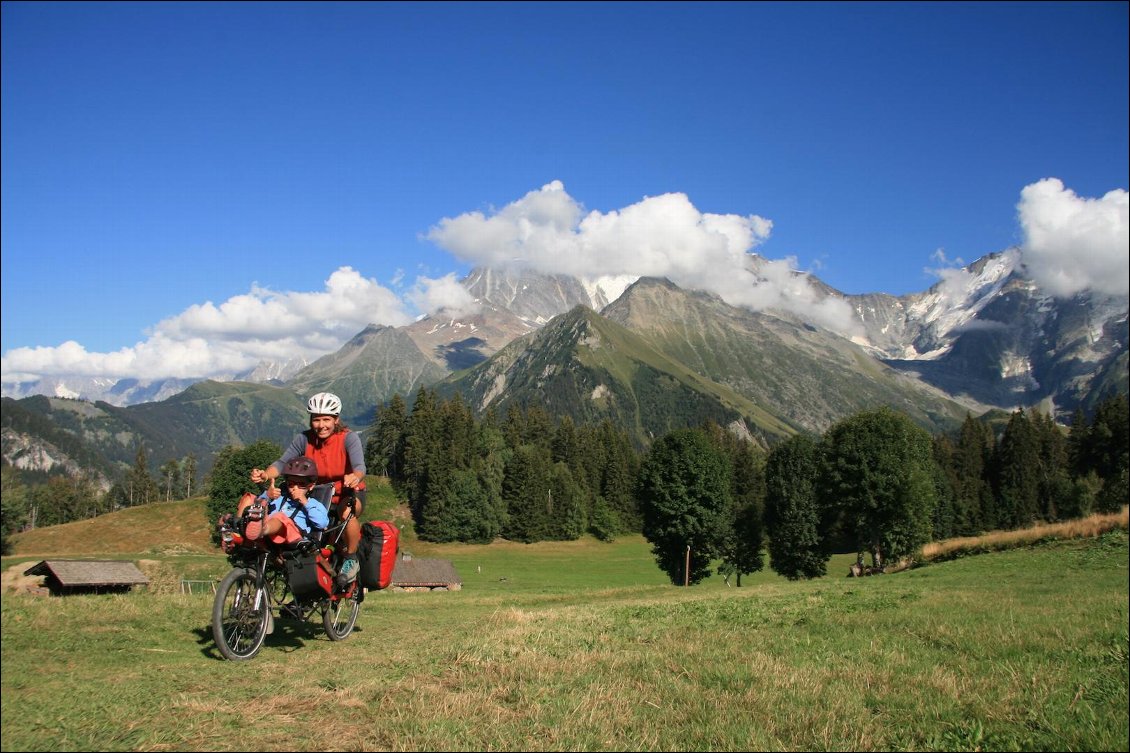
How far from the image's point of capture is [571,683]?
25.0 feet

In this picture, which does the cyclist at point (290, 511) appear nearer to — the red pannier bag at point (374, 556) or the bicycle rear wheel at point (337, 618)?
the red pannier bag at point (374, 556)

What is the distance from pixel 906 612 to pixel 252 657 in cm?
1180

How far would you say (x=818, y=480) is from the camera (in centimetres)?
6106

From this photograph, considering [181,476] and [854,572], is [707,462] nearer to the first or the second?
[854,572]

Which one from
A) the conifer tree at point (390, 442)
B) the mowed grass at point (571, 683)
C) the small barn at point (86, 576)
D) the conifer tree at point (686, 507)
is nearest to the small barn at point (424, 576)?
the conifer tree at point (686, 507)

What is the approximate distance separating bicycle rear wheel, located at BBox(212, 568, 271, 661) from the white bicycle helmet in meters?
2.32

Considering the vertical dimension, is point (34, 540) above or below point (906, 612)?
below

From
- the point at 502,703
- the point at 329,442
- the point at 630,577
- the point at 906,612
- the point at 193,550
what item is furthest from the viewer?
the point at 193,550

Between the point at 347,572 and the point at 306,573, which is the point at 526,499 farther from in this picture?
the point at 306,573

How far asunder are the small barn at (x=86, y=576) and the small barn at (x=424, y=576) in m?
33.8

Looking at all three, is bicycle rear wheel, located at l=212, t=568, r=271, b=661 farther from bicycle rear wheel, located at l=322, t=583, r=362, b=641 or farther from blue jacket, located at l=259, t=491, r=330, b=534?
bicycle rear wheel, located at l=322, t=583, r=362, b=641

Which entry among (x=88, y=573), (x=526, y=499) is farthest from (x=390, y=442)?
(x=88, y=573)

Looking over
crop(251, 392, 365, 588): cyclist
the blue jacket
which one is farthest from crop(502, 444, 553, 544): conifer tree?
the blue jacket

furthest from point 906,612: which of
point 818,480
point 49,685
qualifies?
point 818,480
